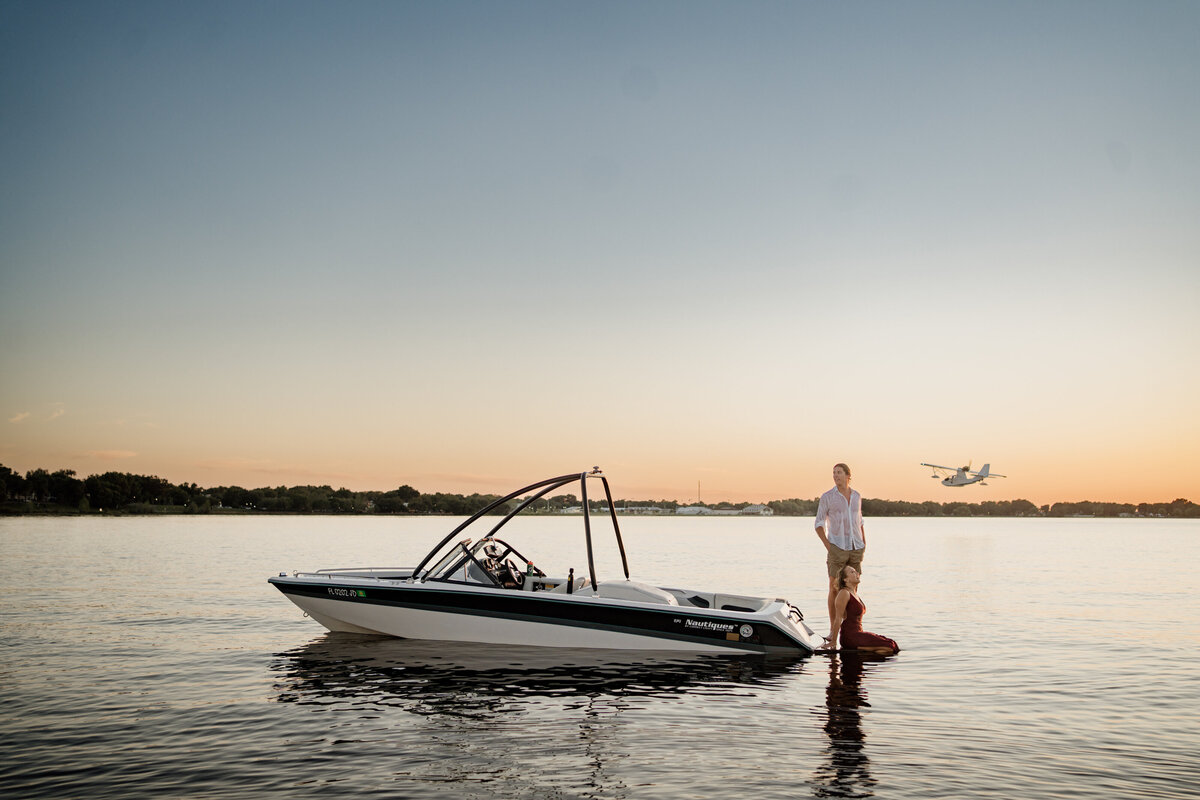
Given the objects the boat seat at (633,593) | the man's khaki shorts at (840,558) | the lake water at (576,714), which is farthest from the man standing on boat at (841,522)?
the boat seat at (633,593)

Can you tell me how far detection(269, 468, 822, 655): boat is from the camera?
47.8 ft

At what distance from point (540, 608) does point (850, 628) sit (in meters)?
5.40

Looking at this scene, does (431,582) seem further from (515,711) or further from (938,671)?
(938,671)

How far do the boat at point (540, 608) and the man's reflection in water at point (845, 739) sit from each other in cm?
102

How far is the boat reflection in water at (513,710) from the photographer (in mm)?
8492

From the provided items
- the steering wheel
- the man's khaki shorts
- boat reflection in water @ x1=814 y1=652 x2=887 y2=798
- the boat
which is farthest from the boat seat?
boat reflection in water @ x1=814 y1=652 x2=887 y2=798

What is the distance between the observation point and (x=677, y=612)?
14.6 m

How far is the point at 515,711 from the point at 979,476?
9609 cm

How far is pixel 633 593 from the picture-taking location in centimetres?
1499

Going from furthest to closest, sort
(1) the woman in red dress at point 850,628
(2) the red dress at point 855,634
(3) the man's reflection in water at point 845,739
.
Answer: (2) the red dress at point 855,634 < (1) the woman in red dress at point 850,628 < (3) the man's reflection in water at point 845,739

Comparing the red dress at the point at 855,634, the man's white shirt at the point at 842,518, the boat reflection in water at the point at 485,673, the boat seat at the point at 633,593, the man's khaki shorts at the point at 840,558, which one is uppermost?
the man's white shirt at the point at 842,518

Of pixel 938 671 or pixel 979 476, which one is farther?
pixel 979 476

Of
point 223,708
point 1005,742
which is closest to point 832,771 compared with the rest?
point 1005,742

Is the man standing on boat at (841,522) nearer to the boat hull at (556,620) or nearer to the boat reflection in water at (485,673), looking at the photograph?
the boat hull at (556,620)
